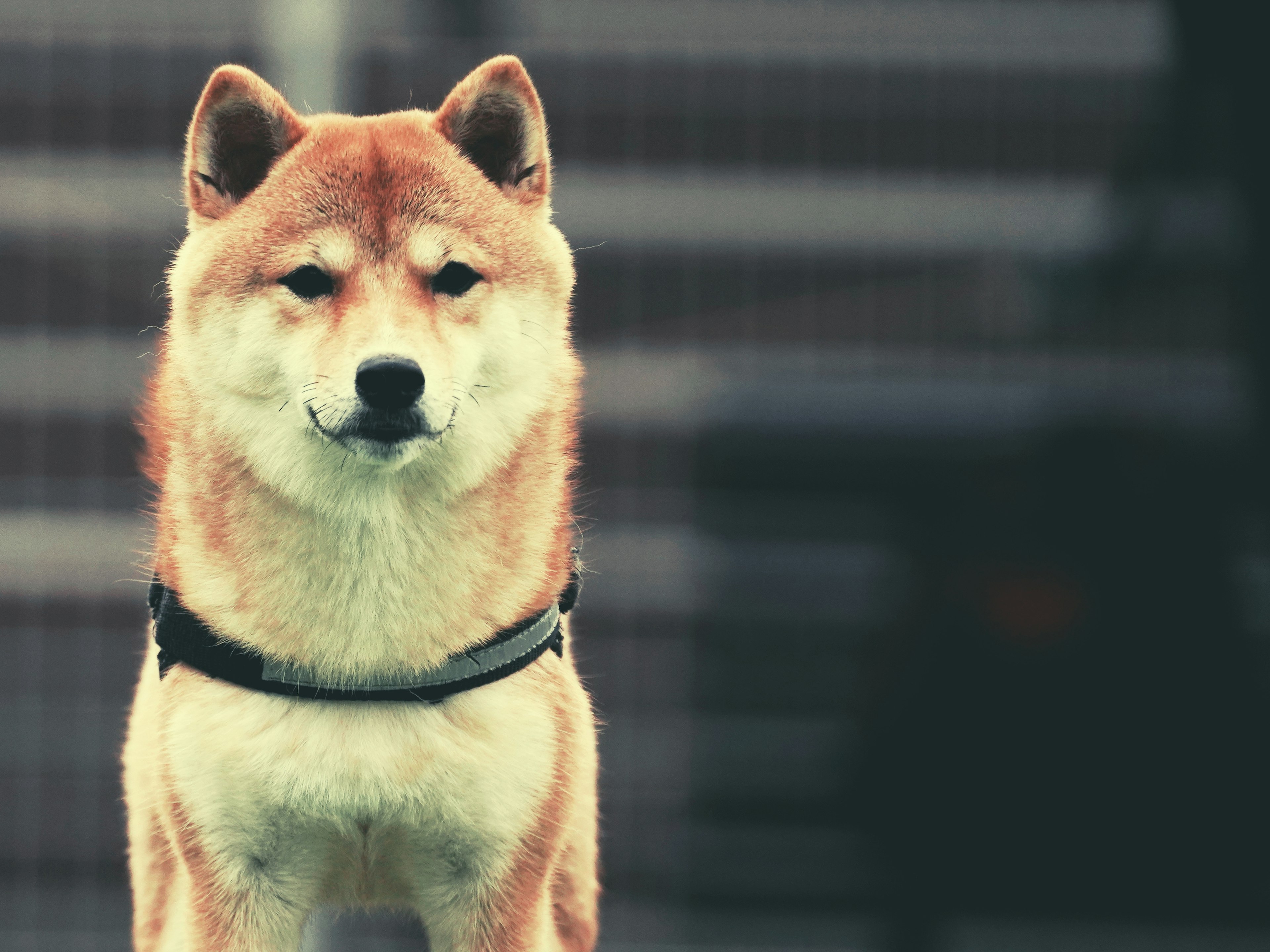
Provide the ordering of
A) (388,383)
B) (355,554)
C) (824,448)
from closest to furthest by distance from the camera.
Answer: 1. (388,383)
2. (355,554)
3. (824,448)

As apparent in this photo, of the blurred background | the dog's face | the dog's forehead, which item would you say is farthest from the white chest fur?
the blurred background

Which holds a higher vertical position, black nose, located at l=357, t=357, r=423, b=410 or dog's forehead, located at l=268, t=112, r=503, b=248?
dog's forehead, located at l=268, t=112, r=503, b=248

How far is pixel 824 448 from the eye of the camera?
19.4 ft

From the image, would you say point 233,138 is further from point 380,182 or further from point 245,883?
point 245,883

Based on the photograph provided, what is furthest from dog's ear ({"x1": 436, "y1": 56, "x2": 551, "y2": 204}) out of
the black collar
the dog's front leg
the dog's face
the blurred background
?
the blurred background

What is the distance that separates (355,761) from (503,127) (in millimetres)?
429

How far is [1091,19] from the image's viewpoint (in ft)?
23.1

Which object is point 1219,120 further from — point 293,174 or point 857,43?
point 293,174

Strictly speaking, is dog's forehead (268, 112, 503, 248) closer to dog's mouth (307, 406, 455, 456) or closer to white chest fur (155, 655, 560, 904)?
dog's mouth (307, 406, 455, 456)

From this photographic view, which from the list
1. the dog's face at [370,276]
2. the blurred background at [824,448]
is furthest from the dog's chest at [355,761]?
the blurred background at [824,448]

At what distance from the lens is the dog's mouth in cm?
75

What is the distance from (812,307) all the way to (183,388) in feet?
19.1

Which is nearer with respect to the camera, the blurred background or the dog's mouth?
the dog's mouth

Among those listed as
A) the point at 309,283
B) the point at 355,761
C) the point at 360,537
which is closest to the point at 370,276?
the point at 309,283
